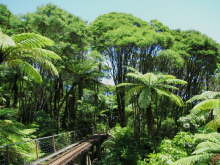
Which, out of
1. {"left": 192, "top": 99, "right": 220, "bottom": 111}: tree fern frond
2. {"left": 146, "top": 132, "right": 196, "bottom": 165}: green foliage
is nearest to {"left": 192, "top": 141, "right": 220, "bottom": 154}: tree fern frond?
{"left": 192, "top": 99, "right": 220, "bottom": 111}: tree fern frond

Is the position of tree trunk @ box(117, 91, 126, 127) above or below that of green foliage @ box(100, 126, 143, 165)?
above

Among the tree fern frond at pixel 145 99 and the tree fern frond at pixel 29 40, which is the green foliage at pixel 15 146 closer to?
the tree fern frond at pixel 29 40

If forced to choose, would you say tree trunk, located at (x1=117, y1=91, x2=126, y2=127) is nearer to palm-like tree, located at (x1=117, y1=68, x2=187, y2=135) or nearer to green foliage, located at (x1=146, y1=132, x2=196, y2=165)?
palm-like tree, located at (x1=117, y1=68, x2=187, y2=135)

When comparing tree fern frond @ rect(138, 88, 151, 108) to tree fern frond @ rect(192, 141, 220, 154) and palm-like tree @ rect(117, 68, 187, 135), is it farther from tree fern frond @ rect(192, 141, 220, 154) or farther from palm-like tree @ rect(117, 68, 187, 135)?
tree fern frond @ rect(192, 141, 220, 154)

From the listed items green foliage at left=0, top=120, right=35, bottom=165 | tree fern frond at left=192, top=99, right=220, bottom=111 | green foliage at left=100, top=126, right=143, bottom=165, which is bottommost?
green foliage at left=100, top=126, right=143, bottom=165

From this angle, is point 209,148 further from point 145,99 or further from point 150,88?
point 150,88

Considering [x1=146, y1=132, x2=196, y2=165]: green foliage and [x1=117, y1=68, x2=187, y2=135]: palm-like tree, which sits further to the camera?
[x1=117, y1=68, x2=187, y2=135]: palm-like tree

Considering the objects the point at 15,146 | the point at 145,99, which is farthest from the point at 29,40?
the point at 145,99

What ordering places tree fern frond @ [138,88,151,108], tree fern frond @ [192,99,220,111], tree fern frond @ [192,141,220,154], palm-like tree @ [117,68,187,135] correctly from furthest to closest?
1. palm-like tree @ [117,68,187,135]
2. tree fern frond @ [138,88,151,108]
3. tree fern frond @ [192,99,220,111]
4. tree fern frond @ [192,141,220,154]

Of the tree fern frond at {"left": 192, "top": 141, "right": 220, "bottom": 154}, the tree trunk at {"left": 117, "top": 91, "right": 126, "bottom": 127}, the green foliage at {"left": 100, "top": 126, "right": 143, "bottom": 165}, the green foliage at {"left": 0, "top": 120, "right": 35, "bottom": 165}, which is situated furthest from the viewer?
the tree trunk at {"left": 117, "top": 91, "right": 126, "bottom": 127}

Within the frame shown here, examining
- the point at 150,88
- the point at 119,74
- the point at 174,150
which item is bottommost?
the point at 174,150

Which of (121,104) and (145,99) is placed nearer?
(145,99)

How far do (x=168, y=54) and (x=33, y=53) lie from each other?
9.10m

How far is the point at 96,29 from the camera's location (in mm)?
16141
